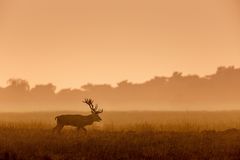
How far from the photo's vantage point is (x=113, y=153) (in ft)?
75.2

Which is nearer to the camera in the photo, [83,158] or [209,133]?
[83,158]

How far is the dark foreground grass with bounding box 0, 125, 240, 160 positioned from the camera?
878 inches

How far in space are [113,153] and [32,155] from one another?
11.2 feet

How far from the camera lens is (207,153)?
23.2 m

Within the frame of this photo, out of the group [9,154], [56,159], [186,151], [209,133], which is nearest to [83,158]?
[56,159]

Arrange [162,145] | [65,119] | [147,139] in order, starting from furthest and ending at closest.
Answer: [65,119], [147,139], [162,145]

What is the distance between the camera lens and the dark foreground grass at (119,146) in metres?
22.3

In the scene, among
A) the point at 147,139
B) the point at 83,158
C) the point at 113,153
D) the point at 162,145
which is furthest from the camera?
the point at 147,139

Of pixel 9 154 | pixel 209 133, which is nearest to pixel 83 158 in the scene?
pixel 9 154

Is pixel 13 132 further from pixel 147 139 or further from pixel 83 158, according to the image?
pixel 83 158

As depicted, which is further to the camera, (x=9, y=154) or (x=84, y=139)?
(x=84, y=139)

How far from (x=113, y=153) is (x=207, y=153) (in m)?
4.08

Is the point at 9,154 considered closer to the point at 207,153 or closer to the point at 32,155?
the point at 32,155

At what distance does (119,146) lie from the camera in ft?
80.5
